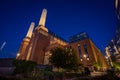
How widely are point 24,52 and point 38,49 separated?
19.5 metres

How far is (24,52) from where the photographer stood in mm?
71438

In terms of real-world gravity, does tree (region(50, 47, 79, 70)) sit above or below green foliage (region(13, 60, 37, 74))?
above

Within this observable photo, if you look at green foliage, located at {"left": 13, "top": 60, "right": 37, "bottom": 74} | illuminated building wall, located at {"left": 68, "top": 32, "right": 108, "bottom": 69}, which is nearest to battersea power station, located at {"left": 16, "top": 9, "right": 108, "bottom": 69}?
illuminated building wall, located at {"left": 68, "top": 32, "right": 108, "bottom": 69}

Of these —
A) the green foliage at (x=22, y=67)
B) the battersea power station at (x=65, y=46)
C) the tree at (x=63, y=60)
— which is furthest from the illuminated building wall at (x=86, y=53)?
the green foliage at (x=22, y=67)

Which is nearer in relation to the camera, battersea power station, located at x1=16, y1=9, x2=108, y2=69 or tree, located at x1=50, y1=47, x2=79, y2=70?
tree, located at x1=50, y1=47, x2=79, y2=70

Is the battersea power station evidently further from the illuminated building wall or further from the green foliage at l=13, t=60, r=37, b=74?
the green foliage at l=13, t=60, r=37, b=74

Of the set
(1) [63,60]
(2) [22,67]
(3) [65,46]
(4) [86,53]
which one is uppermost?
(3) [65,46]

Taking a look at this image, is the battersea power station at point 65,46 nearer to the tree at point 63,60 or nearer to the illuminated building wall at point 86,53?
the illuminated building wall at point 86,53

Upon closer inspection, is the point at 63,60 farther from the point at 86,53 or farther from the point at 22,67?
the point at 86,53

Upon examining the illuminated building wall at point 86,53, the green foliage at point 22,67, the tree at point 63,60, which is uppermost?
the illuminated building wall at point 86,53

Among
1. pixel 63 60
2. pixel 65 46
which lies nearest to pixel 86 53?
pixel 65 46

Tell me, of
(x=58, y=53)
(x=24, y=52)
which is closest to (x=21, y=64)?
(x=58, y=53)

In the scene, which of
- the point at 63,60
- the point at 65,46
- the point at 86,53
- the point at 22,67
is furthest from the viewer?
the point at 65,46

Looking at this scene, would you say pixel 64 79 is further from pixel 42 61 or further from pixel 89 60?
pixel 42 61
